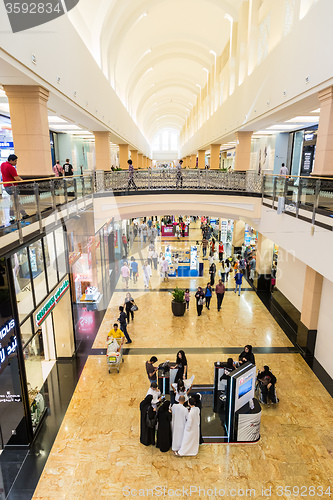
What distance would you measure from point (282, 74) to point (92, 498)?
1167 centimetres

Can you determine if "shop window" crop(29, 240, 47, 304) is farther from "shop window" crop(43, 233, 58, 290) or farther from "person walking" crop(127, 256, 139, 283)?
"person walking" crop(127, 256, 139, 283)

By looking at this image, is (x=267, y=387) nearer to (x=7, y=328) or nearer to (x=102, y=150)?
(x=7, y=328)

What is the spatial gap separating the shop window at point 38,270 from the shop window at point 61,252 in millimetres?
1117

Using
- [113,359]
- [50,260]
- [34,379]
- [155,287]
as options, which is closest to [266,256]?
[155,287]

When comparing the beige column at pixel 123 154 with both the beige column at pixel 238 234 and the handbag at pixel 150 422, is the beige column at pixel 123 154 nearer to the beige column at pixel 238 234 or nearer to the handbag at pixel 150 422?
the beige column at pixel 238 234

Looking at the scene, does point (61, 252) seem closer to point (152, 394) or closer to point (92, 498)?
point (152, 394)

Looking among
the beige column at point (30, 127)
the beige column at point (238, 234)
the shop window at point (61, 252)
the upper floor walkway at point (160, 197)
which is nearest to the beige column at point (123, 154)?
the beige column at point (238, 234)

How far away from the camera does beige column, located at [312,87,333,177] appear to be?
750 cm

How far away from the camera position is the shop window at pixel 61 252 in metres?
Result: 8.26

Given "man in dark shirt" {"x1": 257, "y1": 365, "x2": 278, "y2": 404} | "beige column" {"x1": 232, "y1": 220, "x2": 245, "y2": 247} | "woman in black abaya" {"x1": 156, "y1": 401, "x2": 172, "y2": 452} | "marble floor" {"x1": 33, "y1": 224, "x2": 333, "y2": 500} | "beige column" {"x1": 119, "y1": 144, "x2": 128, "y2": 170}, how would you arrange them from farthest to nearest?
1. "beige column" {"x1": 119, "y1": 144, "x2": 128, "y2": 170}
2. "beige column" {"x1": 232, "y1": 220, "x2": 245, "y2": 247}
3. "man in dark shirt" {"x1": 257, "y1": 365, "x2": 278, "y2": 404}
4. "woman in black abaya" {"x1": 156, "y1": 401, "x2": 172, "y2": 452}
5. "marble floor" {"x1": 33, "y1": 224, "x2": 333, "y2": 500}

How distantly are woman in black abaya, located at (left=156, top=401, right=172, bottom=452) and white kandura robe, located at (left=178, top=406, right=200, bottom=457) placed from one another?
30cm

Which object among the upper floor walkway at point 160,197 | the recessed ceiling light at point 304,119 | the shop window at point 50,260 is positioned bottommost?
the shop window at point 50,260

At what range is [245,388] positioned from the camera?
6367 millimetres

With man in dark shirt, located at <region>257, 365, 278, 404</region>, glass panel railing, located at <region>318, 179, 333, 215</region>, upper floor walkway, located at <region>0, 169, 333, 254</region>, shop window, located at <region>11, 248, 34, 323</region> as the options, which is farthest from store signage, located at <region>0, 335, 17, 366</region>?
glass panel railing, located at <region>318, 179, 333, 215</region>
